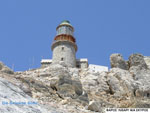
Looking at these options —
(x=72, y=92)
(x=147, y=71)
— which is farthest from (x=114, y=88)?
(x=72, y=92)

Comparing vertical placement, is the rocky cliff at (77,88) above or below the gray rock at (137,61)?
below

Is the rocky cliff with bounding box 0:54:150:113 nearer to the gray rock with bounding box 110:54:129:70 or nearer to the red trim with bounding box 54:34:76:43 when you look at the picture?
the gray rock with bounding box 110:54:129:70

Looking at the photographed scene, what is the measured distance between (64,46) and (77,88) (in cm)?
2058

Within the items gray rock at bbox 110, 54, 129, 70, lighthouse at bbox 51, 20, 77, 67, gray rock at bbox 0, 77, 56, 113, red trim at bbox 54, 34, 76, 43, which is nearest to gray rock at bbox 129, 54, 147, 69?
gray rock at bbox 110, 54, 129, 70

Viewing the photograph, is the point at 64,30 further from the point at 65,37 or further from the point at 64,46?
the point at 64,46

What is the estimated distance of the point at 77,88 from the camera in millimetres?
16125

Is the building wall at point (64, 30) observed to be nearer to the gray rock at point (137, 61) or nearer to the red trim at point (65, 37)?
the red trim at point (65, 37)

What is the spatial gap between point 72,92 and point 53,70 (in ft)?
34.7

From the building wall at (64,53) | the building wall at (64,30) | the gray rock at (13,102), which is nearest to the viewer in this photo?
the gray rock at (13,102)

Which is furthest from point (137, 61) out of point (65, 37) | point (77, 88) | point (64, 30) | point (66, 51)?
point (77, 88)

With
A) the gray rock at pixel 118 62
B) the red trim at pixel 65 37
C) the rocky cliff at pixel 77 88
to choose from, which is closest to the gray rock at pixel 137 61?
the rocky cliff at pixel 77 88

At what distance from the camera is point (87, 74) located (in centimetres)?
2816

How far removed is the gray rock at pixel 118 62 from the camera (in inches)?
1191

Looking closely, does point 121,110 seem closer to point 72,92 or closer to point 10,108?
point 72,92
